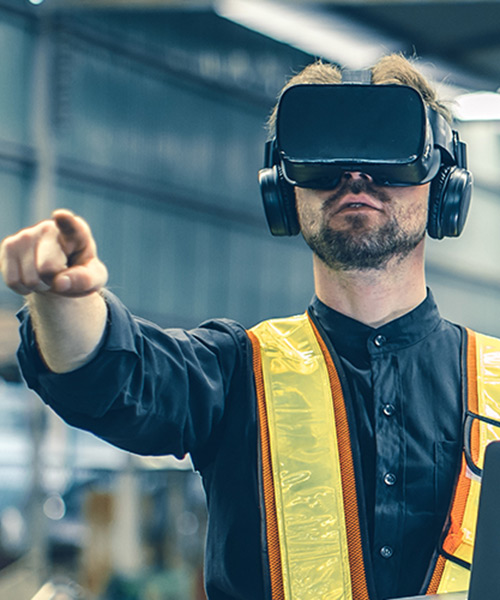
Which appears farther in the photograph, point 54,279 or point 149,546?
point 149,546

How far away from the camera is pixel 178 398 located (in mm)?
1785

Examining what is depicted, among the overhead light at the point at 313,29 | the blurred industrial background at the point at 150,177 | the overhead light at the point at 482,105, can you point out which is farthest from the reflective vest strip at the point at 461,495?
the overhead light at the point at 313,29

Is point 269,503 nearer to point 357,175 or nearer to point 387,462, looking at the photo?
point 387,462

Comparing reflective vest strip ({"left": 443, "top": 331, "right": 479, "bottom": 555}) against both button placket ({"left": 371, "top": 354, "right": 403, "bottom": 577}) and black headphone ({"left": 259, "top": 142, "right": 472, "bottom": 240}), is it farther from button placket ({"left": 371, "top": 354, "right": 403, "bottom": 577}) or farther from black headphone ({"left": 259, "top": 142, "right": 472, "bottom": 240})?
black headphone ({"left": 259, "top": 142, "right": 472, "bottom": 240})

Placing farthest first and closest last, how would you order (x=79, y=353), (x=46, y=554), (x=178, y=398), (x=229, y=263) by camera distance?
1. (x=229, y=263)
2. (x=46, y=554)
3. (x=178, y=398)
4. (x=79, y=353)

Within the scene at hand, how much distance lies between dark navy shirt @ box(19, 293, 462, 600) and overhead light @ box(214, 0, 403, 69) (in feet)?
27.8

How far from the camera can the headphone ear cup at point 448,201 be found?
81.1 inches

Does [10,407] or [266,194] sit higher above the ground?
[266,194]

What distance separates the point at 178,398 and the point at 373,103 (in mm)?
650

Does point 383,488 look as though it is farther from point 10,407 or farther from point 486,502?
point 10,407

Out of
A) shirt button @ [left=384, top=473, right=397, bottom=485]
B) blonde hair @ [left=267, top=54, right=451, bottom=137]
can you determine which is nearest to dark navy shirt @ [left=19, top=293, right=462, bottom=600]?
shirt button @ [left=384, top=473, right=397, bottom=485]

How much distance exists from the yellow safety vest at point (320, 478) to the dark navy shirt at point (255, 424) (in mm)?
26

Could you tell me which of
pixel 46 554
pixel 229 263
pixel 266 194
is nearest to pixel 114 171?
pixel 229 263

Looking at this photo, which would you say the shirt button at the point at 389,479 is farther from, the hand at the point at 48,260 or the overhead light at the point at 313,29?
the overhead light at the point at 313,29
